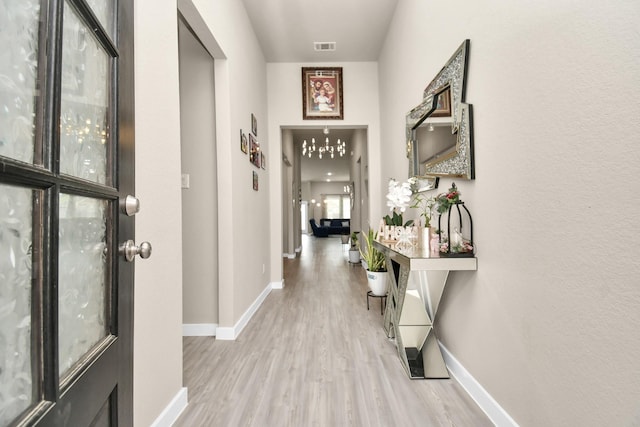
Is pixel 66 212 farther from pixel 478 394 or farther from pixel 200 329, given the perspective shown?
pixel 200 329

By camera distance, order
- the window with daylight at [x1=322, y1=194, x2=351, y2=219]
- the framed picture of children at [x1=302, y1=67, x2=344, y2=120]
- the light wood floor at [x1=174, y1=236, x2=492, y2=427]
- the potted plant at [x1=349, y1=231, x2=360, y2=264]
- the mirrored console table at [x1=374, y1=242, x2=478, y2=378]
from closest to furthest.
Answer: the light wood floor at [x1=174, y1=236, x2=492, y2=427]
the mirrored console table at [x1=374, y1=242, x2=478, y2=378]
the framed picture of children at [x1=302, y1=67, x2=344, y2=120]
the potted plant at [x1=349, y1=231, x2=360, y2=264]
the window with daylight at [x1=322, y1=194, x2=351, y2=219]

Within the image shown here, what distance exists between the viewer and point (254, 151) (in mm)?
3408

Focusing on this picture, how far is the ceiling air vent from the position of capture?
3.89 meters

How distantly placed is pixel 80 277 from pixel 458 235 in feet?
5.62

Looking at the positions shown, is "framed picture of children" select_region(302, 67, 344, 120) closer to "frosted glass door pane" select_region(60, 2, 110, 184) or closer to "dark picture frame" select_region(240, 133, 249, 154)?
"dark picture frame" select_region(240, 133, 249, 154)

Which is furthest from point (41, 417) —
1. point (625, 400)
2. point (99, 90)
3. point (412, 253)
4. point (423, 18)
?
point (423, 18)

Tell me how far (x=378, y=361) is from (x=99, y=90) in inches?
82.8

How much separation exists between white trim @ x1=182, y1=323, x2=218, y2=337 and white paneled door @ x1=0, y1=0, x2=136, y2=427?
193cm

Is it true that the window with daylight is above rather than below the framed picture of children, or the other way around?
below

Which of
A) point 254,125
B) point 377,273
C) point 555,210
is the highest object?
point 254,125


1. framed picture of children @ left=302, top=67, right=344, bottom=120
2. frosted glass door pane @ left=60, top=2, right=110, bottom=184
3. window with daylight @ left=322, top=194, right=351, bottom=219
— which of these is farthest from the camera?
window with daylight @ left=322, top=194, right=351, bottom=219

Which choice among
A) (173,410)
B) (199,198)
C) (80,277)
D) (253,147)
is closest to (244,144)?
(253,147)

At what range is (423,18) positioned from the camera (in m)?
2.46

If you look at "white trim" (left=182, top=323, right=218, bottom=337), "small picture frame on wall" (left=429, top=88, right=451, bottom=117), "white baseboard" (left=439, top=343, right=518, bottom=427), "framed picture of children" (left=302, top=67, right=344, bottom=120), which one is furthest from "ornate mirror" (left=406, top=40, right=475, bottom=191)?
"white trim" (left=182, top=323, right=218, bottom=337)
